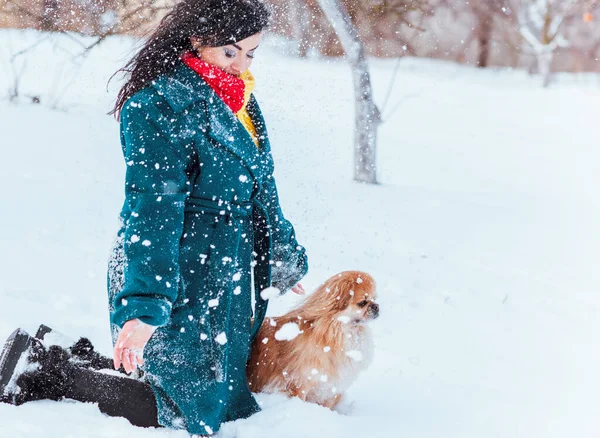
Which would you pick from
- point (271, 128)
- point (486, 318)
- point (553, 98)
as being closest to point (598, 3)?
point (553, 98)

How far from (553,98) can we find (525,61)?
3.06 metres

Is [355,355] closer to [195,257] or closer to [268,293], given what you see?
[268,293]

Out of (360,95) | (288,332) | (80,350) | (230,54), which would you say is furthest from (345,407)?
(360,95)

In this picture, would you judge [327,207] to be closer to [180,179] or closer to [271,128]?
[271,128]

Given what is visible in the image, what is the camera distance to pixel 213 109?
213cm

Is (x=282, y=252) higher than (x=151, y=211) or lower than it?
lower

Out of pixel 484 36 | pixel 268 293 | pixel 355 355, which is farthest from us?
pixel 484 36

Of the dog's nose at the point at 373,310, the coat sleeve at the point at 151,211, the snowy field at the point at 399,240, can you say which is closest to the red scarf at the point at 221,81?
the coat sleeve at the point at 151,211

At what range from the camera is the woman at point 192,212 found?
77.6 inches

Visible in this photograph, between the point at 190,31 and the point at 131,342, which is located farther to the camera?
Answer: the point at 190,31

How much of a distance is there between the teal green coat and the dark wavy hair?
66 mm

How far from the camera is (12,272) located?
13.2ft

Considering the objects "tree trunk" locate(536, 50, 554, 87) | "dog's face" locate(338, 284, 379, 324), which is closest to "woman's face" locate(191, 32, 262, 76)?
"dog's face" locate(338, 284, 379, 324)

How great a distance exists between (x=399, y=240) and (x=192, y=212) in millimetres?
3503
